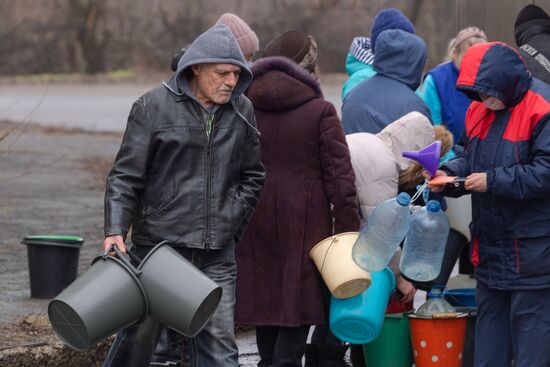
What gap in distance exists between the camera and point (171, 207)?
5.58m

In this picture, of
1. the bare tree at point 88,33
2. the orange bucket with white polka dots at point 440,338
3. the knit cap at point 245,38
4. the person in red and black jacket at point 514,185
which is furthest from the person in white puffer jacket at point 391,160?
the bare tree at point 88,33

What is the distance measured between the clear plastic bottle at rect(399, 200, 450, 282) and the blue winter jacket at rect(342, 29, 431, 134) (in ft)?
3.78

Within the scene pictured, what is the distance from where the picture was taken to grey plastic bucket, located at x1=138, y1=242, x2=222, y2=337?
519cm

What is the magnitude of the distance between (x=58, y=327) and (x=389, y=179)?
87.9 inches

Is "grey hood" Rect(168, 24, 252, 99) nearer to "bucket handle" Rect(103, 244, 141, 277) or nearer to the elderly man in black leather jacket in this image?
the elderly man in black leather jacket

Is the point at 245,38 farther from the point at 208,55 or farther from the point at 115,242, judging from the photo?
the point at 115,242

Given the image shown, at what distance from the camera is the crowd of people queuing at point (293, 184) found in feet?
18.3

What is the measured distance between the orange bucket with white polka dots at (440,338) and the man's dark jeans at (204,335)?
4.37 ft

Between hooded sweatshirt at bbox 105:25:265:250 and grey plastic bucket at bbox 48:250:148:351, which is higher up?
hooded sweatshirt at bbox 105:25:265:250

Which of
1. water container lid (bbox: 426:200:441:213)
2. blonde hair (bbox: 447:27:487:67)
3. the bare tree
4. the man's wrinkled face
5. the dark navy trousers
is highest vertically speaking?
the man's wrinkled face

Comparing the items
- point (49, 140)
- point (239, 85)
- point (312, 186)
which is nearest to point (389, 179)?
point (312, 186)

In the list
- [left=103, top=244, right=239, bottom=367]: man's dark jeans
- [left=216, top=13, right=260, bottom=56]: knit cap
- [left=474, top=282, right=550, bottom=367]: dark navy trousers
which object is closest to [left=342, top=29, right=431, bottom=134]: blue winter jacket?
[left=216, top=13, right=260, bottom=56]: knit cap

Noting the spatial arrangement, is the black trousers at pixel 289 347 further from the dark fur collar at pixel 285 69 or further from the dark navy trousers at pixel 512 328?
the dark fur collar at pixel 285 69

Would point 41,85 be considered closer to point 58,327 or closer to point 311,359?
point 311,359
